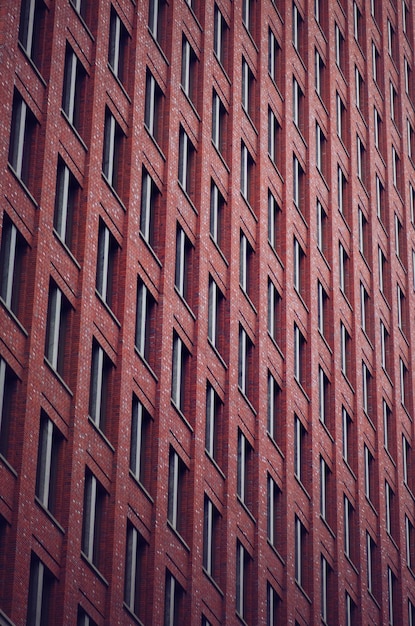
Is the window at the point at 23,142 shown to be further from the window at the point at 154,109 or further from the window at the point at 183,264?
the window at the point at 183,264

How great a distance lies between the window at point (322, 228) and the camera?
68.6 meters

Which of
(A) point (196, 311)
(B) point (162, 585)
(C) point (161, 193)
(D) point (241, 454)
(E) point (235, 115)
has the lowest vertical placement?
(B) point (162, 585)

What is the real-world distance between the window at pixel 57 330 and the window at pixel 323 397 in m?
20.9

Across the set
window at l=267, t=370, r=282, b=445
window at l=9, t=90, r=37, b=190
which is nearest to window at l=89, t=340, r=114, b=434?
window at l=9, t=90, r=37, b=190

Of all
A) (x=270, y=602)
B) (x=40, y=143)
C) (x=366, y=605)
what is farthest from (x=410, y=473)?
(x=40, y=143)

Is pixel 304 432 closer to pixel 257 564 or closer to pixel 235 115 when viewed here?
pixel 257 564

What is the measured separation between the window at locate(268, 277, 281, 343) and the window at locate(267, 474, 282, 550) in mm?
5818

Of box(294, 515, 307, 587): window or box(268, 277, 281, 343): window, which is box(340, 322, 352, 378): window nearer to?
box(268, 277, 281, 343): window

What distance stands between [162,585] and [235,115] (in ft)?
66.5

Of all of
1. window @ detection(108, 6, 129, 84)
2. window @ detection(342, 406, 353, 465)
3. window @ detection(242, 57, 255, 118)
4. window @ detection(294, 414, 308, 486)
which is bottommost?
window @ detection(294, 414, 308, 486)

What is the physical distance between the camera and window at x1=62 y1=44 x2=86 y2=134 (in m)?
48.3

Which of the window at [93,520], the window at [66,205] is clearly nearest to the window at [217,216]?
the window at [66,205]

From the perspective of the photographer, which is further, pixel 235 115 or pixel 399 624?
pixel 399 624

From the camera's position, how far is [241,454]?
56750 mm
